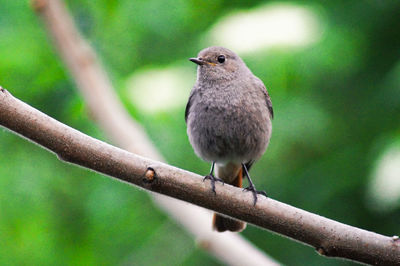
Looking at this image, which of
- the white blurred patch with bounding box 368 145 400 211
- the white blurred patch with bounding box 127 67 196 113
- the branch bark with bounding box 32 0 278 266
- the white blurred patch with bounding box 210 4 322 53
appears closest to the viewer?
the white blurred patch with bounding box 368 145 400 211

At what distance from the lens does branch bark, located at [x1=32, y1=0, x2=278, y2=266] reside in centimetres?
482

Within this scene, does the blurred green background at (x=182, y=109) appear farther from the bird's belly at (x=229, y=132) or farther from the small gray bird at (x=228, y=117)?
the bird's belly at (x=229, y=132)

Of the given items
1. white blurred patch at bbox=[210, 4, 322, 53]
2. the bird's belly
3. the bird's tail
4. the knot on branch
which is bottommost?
the bird's tail

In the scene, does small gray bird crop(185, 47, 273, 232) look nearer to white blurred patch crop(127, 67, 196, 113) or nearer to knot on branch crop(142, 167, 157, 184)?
white blurred patch crop(127, 67, 196, 113)

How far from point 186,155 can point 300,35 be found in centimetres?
160

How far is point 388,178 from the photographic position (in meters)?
3.72

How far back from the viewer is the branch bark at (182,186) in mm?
2598

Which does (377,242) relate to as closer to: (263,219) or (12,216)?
(263,219)

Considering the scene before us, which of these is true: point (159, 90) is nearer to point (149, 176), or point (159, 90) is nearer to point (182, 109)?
point (182, 109)

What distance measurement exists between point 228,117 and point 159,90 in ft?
2.30

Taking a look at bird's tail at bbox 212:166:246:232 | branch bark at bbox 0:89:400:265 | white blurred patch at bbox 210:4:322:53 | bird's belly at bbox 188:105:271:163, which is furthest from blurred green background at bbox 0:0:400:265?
branch bark at bbox 0:89:400:265

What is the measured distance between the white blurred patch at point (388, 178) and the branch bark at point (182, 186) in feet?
3.37

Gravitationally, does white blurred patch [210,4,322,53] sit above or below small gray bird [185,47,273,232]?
above

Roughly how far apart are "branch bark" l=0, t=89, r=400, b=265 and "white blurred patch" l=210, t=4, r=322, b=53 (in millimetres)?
1865
